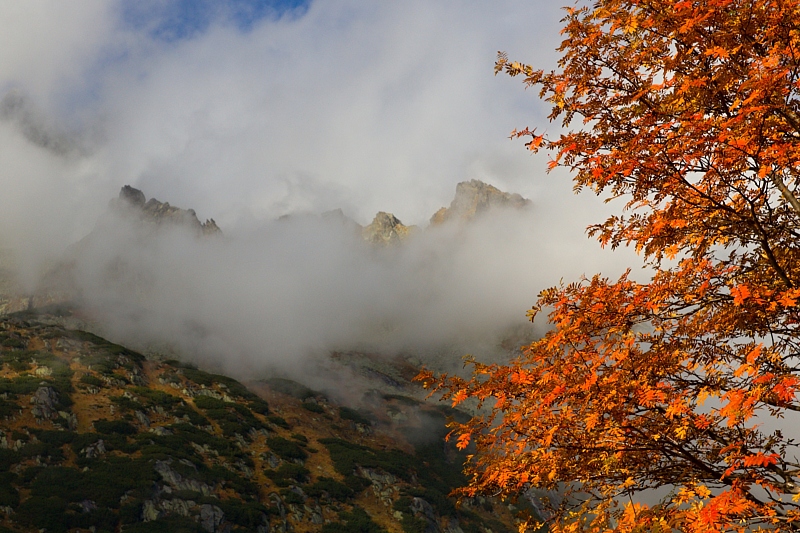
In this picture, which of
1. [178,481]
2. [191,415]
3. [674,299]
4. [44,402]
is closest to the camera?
[674,299]

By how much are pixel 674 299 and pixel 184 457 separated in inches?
1954

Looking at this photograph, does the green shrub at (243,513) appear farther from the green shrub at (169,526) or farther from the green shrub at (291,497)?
the green shrub at (291,497)

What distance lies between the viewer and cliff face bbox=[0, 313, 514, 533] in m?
37.4

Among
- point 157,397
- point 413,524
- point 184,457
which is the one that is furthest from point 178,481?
point 413,524

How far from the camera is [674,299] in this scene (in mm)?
7465

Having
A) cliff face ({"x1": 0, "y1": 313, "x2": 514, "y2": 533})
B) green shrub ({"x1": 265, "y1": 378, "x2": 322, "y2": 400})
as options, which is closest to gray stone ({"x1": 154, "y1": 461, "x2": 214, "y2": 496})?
cliff face ({"x1": 0, "y1": 313, "x2": 514, "y2": 533})

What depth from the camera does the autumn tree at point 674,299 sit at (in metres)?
5.89

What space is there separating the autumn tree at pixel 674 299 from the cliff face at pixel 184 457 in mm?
36945

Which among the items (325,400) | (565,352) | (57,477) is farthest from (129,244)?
(565,352)

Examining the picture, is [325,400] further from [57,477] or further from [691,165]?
[691,165]

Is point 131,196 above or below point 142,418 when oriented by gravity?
above

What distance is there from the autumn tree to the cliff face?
3694 cm

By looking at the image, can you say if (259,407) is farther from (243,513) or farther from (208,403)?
(243,513)

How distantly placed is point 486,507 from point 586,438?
205 ft
